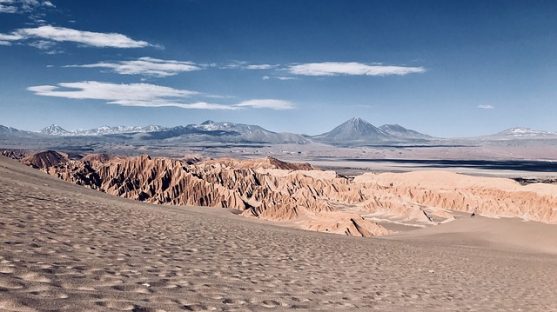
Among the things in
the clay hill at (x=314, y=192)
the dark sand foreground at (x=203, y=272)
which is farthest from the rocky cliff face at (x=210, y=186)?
the dark sand foreground at (x=203, y=272)

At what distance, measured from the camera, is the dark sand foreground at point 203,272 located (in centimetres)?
708

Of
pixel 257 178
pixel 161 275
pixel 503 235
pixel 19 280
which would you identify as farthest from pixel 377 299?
pixel 257 178

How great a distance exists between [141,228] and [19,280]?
8.82 m

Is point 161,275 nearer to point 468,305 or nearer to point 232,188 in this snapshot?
point 468,305

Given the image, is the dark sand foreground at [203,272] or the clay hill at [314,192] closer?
the dark sand foreground at [203,272]

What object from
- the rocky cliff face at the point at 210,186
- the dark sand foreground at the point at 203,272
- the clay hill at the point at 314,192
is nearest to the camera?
the dark sand foreground at the point at 203,272

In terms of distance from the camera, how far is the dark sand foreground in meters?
7.08

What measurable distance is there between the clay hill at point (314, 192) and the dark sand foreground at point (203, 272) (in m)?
44.9

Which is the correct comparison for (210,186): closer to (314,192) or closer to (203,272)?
(314,192)

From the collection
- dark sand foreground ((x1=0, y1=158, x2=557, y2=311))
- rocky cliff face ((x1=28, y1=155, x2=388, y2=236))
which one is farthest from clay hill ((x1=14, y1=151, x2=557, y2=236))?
dark sand foreground ((x1=0, y1=158, x2=557, y2=311))

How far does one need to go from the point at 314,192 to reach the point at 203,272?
273ft

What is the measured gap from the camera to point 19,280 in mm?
6703

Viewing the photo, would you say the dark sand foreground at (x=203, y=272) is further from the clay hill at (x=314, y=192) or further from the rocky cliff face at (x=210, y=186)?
the rocky cliff face at (x=210, y=186)

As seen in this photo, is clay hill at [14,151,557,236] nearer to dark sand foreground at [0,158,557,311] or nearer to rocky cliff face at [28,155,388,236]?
rocky cliff face at [28,155,388,236]
